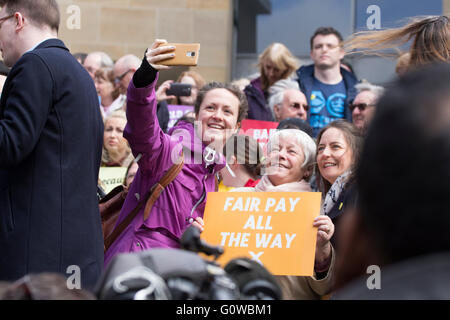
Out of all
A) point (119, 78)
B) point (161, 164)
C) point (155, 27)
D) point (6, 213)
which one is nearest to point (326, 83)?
point (119, 78)

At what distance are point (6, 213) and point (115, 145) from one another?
3421 mm

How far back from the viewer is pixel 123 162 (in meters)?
6.57

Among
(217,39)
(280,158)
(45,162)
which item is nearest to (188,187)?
(280,158)

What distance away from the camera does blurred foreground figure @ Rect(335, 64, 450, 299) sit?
3.65 feet

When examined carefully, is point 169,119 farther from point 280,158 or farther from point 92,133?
point 92,133

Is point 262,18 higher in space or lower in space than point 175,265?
higher

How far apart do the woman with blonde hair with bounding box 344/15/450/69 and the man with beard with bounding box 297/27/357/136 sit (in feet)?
8.76

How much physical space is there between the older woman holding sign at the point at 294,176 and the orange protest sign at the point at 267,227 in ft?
0.55

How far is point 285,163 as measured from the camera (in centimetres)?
452

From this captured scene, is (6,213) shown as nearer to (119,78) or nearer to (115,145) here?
(115,145)

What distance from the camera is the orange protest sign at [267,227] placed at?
3719mm

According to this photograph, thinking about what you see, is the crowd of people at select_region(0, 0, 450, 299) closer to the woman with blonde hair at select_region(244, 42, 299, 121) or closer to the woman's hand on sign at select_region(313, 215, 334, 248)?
the woman's hand on sign at select_region(313, 215, 334, 248)

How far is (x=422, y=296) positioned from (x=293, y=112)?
17.3ft

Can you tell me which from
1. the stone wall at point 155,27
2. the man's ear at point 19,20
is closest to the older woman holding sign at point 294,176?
the man's ear at point 19,20
